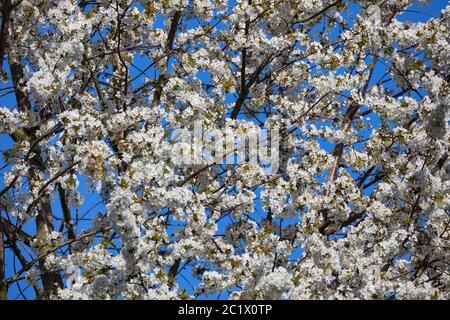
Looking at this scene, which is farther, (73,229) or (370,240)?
(73,229)

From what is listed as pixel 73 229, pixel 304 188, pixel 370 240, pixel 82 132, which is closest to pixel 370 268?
pixel 370 240

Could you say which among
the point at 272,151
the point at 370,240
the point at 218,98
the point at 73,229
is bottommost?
the point at 370,240

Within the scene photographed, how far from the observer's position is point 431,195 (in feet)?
29.2

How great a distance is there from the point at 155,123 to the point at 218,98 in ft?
4.80

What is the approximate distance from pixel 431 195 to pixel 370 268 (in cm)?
117

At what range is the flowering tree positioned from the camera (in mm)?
8203

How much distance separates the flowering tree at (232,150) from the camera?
8.20m

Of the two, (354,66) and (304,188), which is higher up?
(354,66)

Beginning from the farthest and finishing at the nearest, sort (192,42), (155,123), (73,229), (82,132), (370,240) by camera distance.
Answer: (192,42) < (73,229) < (155,123) < (370,240) < (82,132)

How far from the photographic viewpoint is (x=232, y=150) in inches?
395

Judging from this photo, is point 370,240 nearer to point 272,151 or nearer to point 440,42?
point 272,151

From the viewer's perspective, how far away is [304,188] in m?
10.4
